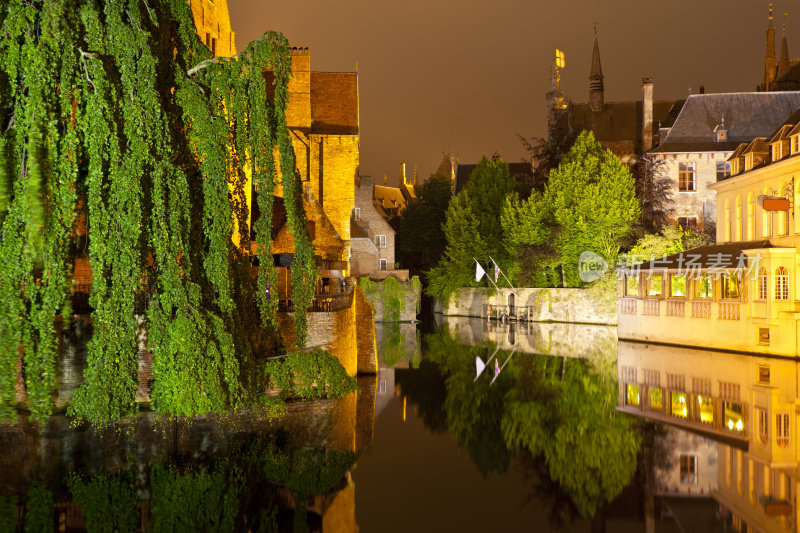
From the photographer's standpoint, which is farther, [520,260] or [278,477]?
[520,260]

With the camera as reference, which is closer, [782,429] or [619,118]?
[782,429]

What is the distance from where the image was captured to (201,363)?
9.95 m

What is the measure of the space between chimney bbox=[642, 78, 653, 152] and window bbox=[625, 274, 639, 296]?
1784cm

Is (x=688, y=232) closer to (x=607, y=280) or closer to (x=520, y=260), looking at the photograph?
(x=607, y=280)

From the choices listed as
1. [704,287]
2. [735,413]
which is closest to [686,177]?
[704,287]

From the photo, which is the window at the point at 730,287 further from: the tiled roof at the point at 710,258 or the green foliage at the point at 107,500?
the green foliage at the point at 107,500

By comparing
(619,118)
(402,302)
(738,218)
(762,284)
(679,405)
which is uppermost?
(619,118)

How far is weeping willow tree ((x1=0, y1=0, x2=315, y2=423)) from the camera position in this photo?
813 cm

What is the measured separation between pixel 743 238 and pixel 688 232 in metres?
10.0

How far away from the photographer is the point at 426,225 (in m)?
62.4

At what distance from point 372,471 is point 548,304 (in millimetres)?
33036

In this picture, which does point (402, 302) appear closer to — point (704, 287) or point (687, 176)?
point (687, 176)

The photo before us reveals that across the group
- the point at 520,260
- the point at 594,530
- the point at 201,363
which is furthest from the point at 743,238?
the point at 201,363

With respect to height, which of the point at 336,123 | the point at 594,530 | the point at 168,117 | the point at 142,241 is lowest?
the point at 594,530
